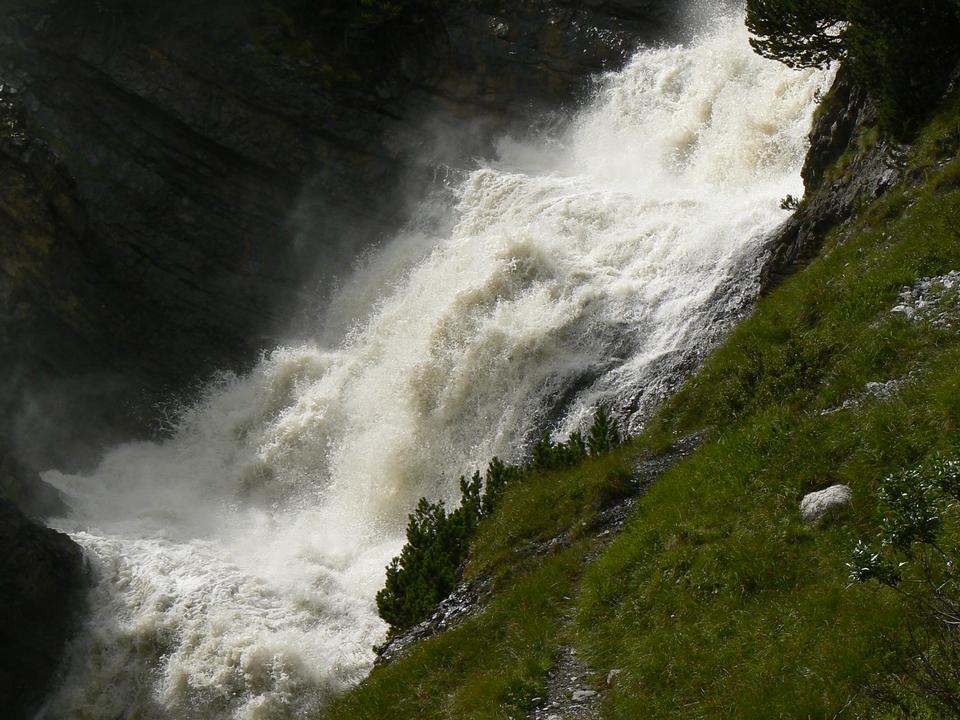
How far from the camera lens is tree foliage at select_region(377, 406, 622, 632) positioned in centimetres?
1270

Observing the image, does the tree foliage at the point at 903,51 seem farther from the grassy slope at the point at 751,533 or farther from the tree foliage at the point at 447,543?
the tree foliage at the point at 447,543

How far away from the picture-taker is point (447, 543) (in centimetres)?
1347

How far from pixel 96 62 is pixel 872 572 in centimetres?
3151

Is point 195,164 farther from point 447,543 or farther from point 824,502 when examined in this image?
point 824,502

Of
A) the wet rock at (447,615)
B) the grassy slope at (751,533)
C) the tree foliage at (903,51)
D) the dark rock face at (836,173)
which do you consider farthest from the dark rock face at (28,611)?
the tree foliage at (903,51)

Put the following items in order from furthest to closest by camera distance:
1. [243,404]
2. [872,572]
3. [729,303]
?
1. [243,404]
2. [729,303]
3. [872,572]

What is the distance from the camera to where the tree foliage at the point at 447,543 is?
1270 cm

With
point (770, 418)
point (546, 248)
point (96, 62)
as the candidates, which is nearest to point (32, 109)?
point (96, 62)

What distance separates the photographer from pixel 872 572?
4.80 metres

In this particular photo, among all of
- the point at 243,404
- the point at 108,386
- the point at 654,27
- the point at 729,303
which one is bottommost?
the point at 729,303

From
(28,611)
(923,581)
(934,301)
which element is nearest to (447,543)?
(934,301)

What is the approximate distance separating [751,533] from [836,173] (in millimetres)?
8417

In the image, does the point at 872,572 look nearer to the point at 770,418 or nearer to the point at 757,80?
the point at 770,418

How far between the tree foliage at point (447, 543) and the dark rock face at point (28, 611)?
9.80 metres
